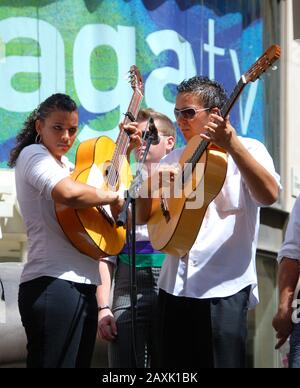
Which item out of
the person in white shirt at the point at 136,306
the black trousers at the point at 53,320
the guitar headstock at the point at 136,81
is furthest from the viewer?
the guitar headstock at the point at 136,81

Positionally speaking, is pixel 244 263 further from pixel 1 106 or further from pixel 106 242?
pixel 1 106

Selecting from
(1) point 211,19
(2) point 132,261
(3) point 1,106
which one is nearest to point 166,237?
(2) point 132,261

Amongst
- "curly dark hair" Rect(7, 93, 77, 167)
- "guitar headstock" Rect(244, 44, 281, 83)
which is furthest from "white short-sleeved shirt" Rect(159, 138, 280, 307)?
"curly dark hair" Rect(7, 93, 77, 167)

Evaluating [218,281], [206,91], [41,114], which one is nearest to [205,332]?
[218,281]

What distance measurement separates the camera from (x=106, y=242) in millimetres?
4320

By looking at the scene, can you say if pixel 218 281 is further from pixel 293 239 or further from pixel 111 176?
pixel 111 176

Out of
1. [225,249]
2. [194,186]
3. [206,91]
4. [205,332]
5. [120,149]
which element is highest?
[206,91]

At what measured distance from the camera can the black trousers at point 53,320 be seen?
416 cm

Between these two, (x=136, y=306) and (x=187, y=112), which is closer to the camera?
(x=187, y=112)

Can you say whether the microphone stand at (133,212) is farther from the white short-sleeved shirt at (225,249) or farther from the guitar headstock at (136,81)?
the guitar headstock at (136,81)

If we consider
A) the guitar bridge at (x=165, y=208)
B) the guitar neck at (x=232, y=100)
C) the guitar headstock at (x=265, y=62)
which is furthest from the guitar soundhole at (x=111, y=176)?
the guitar headstock at (x=265, y=62)

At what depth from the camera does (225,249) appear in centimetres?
425

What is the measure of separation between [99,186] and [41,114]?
1.39 feet

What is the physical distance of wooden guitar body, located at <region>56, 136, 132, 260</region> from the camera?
13.9 ft
